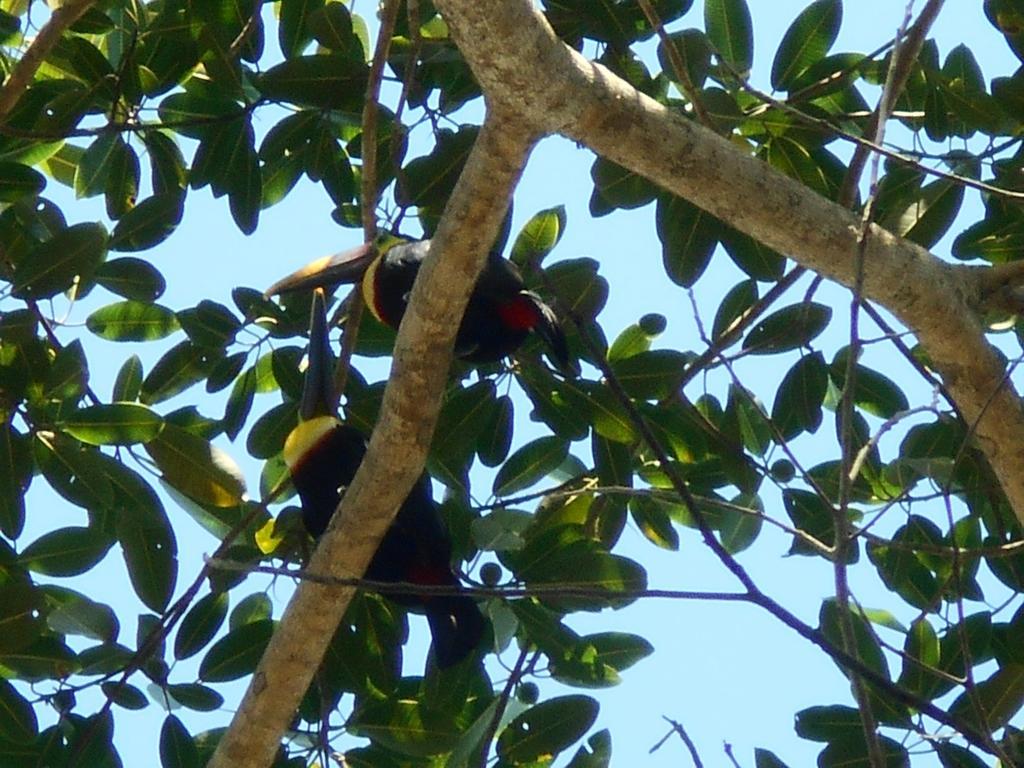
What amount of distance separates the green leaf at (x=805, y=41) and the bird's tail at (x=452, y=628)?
1.43 metres

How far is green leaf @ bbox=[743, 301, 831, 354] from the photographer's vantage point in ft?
11.3

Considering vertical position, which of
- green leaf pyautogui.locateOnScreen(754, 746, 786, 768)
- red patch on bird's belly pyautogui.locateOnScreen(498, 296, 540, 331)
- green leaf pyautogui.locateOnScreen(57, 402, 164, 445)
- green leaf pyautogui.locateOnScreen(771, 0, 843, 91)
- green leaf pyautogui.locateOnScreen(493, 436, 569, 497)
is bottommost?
green leaf pyautogui.locateOnScreen(754, 746, 786, 768)

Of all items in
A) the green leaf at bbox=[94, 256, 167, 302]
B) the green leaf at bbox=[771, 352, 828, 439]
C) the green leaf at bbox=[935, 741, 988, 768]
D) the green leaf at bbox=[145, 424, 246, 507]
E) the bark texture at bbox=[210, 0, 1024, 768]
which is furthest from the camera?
the green leaf at bbox=[771, 352, 828, 439]

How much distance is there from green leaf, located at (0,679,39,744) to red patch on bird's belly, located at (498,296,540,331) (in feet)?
4.58

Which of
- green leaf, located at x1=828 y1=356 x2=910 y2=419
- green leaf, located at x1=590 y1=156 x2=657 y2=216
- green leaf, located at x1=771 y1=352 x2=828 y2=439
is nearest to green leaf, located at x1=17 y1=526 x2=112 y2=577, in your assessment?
green leaf, located at x1=590 y1=156 x2=657 y2=216

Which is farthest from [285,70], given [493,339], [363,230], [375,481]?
[375,481]

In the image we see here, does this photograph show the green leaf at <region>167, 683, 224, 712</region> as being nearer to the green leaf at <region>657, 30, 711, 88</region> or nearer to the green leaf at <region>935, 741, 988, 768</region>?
the green leaf at <region>935, 741, 988, 768</region>

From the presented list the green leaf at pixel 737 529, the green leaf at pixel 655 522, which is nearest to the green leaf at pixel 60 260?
the green leaf at pixel 655 522

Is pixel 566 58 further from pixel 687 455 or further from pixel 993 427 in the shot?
pixel 687 455

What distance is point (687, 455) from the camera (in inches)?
138

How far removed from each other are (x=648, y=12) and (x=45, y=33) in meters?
1.32

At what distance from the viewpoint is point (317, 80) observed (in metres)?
3.43

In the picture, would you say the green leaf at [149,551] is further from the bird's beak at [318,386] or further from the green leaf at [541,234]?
the green leaf at [541,234]

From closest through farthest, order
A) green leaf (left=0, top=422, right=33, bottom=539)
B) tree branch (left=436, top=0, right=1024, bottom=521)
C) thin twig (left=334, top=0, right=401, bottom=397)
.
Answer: tree branch (left=436, top=0, right=1024, bottom=521) < green leaf (left=0, top=422, right=33, bottom=539) < thin twig (left=334, top=0, right=401, bottom=397)
